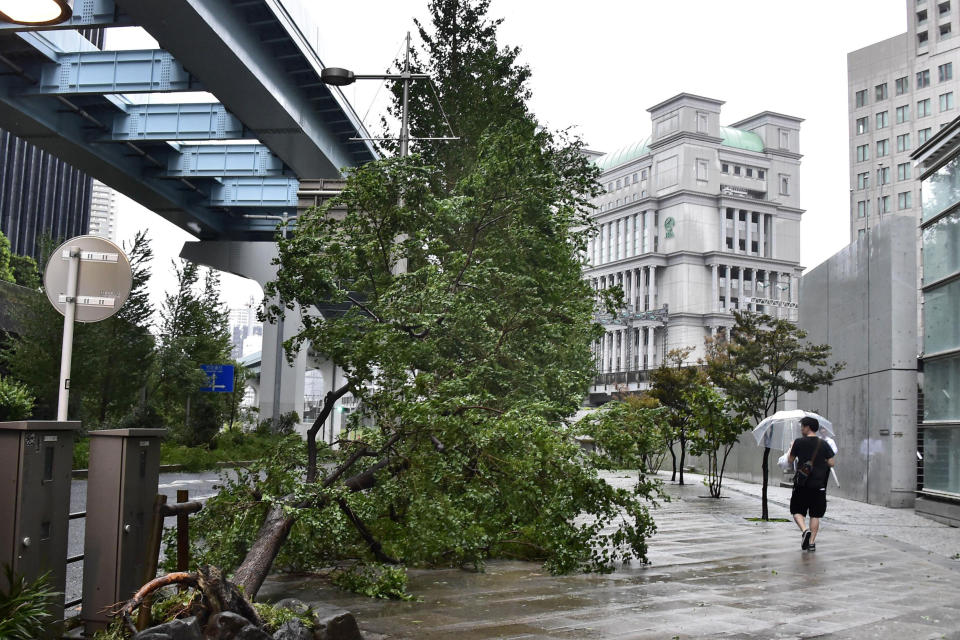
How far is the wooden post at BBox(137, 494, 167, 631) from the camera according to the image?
5.13 meters

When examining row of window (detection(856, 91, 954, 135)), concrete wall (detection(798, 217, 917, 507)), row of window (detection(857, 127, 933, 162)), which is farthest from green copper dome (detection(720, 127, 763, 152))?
concrete wall (detection(798, 217, 917, 507))

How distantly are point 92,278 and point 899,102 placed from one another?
9872 centimetres

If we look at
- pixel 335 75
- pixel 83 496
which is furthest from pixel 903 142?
pixel 83 496

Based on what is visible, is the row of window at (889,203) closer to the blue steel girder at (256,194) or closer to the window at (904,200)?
the window at (904,200)

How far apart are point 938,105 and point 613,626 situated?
94.4 m

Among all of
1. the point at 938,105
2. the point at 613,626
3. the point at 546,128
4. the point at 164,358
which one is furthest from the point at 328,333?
the point at 938,105

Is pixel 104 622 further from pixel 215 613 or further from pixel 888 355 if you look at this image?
pixel 888 355

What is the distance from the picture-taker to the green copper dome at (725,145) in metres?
122

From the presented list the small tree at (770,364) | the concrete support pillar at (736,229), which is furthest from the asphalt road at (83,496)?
the concrete support pillar at (736,229)

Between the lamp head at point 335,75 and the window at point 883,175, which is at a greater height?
the window at point 883,175

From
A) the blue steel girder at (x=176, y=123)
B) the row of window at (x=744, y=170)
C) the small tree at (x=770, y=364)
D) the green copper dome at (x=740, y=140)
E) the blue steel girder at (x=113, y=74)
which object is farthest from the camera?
the green copper dome at (x=740, y=140)

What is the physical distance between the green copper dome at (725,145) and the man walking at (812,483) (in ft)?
354

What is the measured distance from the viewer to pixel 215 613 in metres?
5.22

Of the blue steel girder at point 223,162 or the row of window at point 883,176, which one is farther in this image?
the row of window at point 883,176
